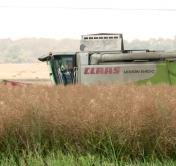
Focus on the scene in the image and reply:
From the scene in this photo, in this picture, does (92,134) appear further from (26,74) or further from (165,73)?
(26,74)

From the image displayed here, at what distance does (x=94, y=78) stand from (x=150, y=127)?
10.1 meters

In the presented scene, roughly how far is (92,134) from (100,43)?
493 inches

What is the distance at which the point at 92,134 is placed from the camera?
6.23 metres

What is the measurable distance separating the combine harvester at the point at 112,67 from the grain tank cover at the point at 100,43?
1.35 m

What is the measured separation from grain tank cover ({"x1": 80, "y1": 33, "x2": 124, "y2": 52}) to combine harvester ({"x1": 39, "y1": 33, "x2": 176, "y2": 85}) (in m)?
1.35

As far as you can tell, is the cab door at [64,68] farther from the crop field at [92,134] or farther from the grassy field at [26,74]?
the grassy field at [26,74]

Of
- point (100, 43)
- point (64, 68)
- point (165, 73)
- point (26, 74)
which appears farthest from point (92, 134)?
point (26, 74)

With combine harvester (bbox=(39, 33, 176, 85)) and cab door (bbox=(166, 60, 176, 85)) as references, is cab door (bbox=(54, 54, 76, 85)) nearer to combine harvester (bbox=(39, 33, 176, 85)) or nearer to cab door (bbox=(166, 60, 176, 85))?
combine harvester (bbox=(39, 33, 176, 85))

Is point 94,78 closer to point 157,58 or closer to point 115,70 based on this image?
point 115,70

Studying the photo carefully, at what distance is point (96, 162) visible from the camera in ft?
19.0

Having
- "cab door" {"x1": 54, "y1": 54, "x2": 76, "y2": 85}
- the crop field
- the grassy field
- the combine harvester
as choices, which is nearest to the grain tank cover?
the combine harvester

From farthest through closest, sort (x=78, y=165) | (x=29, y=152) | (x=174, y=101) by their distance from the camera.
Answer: (x=174, y=101)
(x=29, y=152)
(x=78, y=165)

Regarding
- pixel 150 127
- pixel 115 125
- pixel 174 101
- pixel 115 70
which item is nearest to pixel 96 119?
pixel 115 125

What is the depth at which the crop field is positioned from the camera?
19.9 ft
